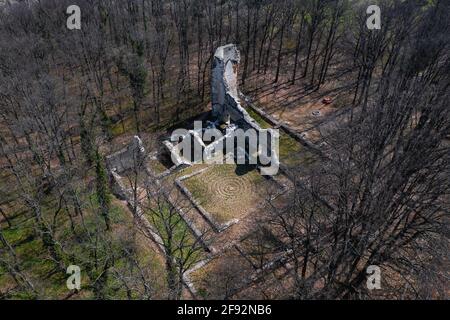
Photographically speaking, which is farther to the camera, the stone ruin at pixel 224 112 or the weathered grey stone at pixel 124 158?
the stone ruin at pixel 224 112

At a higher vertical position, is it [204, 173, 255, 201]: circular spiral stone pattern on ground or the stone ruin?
the stone ruin

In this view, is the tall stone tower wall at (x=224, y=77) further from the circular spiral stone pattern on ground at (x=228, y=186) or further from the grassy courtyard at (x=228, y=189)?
the circular spiral stone pattern on ground at (x=228, y=186)

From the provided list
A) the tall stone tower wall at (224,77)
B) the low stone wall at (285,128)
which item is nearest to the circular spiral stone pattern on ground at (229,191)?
the low stone wall at (285,128)

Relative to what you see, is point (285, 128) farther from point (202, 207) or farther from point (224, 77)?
point (202, 207)

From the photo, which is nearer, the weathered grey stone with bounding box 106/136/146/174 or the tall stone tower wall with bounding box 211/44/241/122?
the weathered grey stone with bounding box 106/136/146/174

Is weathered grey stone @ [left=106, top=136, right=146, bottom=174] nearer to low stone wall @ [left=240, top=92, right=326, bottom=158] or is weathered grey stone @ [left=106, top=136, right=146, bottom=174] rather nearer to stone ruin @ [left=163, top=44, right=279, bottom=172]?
stone ruin @ [left=163, top=44, right=279, bottom=172]

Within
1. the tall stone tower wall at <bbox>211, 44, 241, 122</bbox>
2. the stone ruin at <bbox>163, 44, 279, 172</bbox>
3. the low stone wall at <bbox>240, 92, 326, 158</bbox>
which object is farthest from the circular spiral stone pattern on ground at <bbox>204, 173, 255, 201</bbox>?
the tall stone tower wall at <bbox>211, 44, 241, 122</bbox>

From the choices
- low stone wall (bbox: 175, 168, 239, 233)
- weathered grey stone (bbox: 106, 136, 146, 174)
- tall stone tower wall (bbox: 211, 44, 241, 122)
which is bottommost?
low stone wall (bbox: 175, 168, 239, 233)
